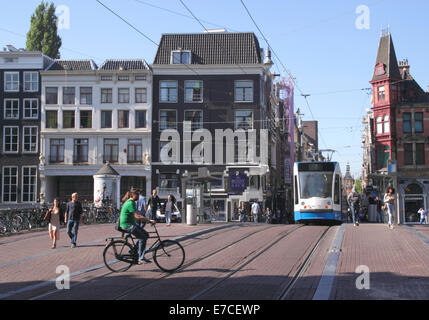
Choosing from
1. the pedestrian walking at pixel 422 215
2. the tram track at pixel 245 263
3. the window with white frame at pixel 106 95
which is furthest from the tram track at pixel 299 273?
the window with white frame at pixel 106 95

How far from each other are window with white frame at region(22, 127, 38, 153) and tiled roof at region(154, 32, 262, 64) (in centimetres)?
1278

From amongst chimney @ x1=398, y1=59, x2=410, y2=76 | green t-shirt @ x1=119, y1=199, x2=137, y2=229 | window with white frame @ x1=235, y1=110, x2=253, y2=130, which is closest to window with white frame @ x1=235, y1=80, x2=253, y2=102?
window with white frame @ x1=235, y1=110, x2=253, y2=130

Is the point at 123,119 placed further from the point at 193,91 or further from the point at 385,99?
the point at 385,99

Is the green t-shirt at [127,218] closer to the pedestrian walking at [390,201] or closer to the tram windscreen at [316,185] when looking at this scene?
the pedestrian walking at [390,201]

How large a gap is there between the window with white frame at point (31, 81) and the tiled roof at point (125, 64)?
592 centimetres

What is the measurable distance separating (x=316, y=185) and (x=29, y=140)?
31.4m

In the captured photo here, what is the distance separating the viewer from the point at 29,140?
48375 millimetres

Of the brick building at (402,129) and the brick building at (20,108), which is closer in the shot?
the brick building at (20,108)

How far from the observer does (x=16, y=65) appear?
159 ft

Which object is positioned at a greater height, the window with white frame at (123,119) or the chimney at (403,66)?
the chimney at (403,66)

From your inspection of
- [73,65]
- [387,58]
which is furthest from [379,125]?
[73,65]

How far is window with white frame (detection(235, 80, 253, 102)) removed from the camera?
48.0 m

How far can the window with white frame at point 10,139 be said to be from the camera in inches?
1897

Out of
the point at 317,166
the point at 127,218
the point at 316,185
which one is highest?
the point at 317,166
